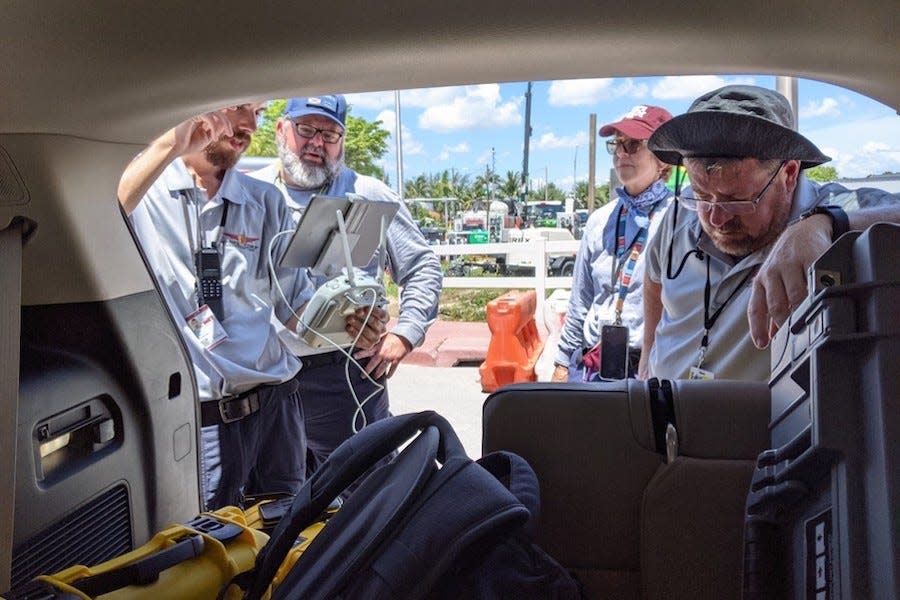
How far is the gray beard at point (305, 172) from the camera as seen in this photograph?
375 cm

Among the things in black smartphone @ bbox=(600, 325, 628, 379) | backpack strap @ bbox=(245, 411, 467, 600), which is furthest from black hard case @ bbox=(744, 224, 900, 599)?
black smartphone @ bbox=(600, 325, 628, 379)

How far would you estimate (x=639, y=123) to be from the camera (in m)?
4.05

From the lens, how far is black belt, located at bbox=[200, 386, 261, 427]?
2.79 metres

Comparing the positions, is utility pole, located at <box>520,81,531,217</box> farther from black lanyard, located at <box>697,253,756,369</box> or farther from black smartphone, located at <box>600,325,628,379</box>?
black lanyard, located at <box>697,253,756,369</box>

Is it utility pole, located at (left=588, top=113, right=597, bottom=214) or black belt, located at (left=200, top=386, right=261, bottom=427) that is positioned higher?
utility pole, located at (left=588, top=113, right=597, bottom=214)

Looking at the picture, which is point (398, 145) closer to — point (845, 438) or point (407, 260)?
point (407, 260)

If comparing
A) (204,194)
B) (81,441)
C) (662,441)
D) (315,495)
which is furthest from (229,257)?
(662,441)

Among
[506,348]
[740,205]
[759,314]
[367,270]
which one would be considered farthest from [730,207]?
[506,348]

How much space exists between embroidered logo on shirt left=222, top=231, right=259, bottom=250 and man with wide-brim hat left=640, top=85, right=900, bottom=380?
59.4 inches

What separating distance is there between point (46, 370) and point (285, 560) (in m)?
0.58

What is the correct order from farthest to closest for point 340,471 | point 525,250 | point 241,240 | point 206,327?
point 525,250 → point 241,240 → point 206,327 → point 340,471

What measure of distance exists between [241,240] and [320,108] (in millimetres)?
1083

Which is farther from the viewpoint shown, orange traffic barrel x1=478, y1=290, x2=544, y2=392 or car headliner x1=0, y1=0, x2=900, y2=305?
orange traffic barrel x1=478, y1=290, x2=544, y2=392

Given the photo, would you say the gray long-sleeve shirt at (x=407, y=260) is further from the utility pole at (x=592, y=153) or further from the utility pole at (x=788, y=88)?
the utility pole at (x=592, y=153)
